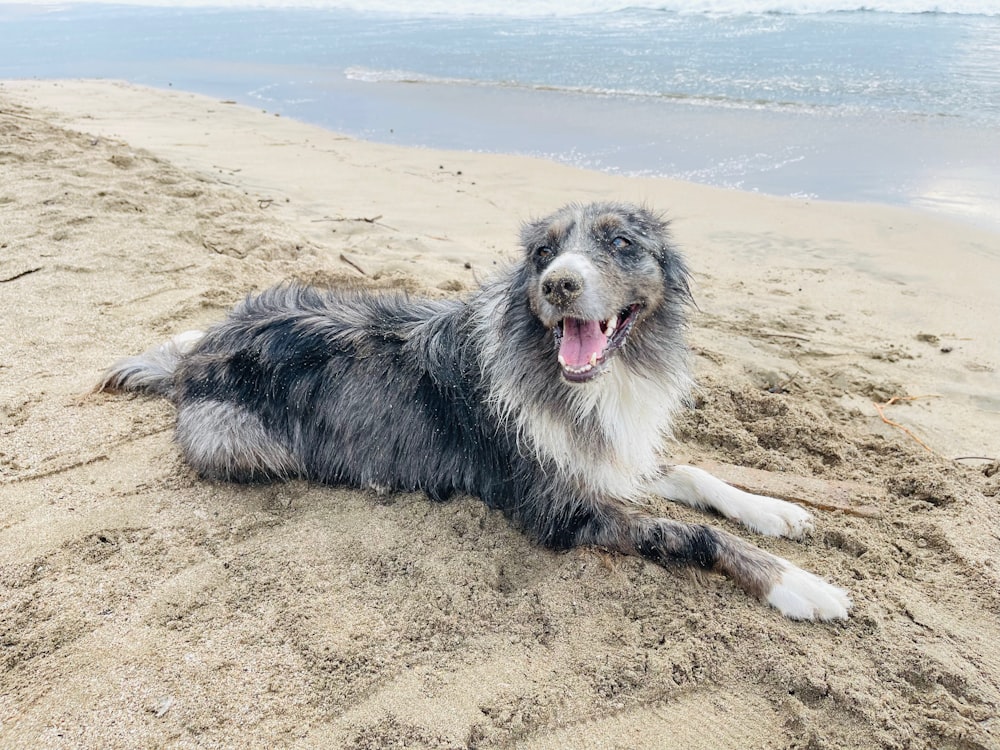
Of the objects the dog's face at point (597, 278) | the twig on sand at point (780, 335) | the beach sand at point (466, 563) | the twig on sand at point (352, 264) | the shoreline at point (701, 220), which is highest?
the dog's face at point (597, 278)

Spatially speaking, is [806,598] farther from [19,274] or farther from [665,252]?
[19,274]

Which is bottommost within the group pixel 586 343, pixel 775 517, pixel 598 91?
pixel 775 517

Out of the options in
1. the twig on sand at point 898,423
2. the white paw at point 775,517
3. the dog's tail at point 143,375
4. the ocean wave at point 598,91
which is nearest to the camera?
the white paw at point 775,517

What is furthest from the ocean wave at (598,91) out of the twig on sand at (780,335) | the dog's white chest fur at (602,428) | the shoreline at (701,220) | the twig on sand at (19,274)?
the twig on sand at (19,274)

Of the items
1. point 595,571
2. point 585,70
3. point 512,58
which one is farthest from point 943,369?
point 512,58

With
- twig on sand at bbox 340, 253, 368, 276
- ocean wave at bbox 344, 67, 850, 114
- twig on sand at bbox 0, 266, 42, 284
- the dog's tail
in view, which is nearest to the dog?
the dog's tail

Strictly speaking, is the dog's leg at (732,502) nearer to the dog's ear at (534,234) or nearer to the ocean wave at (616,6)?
the dog's ear at (534,234)

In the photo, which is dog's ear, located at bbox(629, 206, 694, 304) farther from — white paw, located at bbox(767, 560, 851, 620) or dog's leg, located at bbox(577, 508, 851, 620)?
white paw, located at bbox(767, 560, 851, 620)

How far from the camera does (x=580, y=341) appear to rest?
11.0 ft

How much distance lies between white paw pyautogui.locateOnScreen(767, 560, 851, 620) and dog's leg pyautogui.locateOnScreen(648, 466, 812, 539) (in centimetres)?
53

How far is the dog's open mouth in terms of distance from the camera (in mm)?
3258

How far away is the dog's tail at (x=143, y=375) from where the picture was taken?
4711 mm

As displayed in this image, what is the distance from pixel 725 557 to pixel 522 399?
130 cm

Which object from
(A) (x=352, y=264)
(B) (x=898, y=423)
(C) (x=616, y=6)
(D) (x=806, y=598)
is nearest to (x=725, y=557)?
(D) (x=806, y=598)
